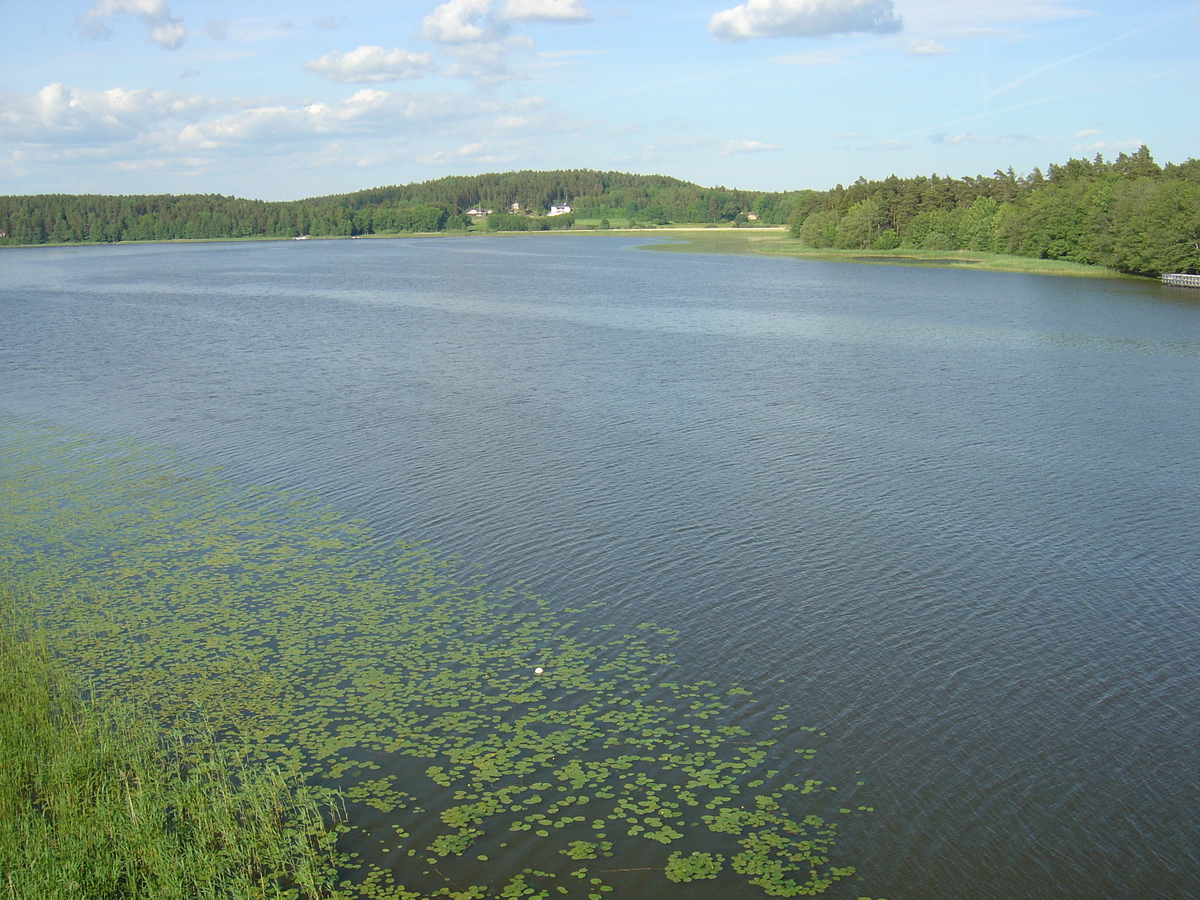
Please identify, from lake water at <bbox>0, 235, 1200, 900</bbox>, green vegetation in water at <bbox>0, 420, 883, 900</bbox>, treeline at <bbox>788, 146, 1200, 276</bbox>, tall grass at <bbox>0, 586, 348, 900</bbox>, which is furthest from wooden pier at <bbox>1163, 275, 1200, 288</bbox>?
tall grass at <bbox>0, 586, 348, 900</bbox>

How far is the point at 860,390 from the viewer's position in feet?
108

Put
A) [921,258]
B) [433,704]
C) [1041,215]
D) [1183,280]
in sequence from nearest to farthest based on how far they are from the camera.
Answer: [433,704] < [1183,280] < [1041,215] < [921,258]

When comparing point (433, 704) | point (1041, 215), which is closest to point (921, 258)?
point (1041, 215)

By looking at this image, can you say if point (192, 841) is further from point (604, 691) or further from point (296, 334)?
point (296, 334)

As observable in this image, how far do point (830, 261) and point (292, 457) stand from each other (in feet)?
303

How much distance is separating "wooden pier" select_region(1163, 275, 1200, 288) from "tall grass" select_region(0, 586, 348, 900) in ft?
250

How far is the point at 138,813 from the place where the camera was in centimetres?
949

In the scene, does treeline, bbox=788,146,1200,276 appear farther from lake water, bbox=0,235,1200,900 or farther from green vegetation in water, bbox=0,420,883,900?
green vegetation in water, bbox=0,420,883,900

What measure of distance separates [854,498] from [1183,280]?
62.8 m

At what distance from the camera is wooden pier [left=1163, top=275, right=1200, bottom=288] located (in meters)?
68.7

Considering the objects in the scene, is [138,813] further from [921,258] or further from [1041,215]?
[921,258]

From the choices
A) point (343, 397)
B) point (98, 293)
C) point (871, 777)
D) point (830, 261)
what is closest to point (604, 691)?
point (871, 777)

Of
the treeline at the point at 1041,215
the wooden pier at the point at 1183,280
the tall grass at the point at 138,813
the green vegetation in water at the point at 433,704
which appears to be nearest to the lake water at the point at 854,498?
the green vegetation in water at the point at 433,704

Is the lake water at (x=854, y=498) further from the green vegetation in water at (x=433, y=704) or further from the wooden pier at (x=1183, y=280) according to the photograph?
the wooden pier at (x=1183, y=280)
